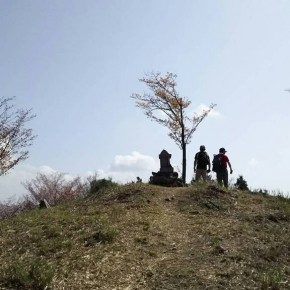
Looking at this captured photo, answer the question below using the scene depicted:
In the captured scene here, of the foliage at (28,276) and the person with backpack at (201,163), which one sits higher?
the person with backpack at (201,163)

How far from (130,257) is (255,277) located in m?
2.05

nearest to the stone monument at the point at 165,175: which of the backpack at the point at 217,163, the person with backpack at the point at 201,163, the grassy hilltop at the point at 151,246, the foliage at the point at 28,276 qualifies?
the person with backpack at the point at 201,163

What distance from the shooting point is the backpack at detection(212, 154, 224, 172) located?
14555mm

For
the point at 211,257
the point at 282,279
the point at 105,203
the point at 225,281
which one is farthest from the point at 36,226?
the point at 282,279

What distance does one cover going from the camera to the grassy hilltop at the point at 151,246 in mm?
5957

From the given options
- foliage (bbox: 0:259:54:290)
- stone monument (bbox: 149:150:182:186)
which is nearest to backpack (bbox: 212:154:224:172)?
stone monument (bbox: 149:150:182:186)

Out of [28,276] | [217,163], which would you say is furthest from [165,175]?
[28,276]

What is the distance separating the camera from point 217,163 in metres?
14.6

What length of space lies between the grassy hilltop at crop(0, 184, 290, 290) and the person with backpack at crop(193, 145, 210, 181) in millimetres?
3799

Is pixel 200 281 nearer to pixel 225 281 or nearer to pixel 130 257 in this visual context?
pixel 225 281

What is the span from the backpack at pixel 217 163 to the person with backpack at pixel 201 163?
501 millimetres

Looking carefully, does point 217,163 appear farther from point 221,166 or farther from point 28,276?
point 28,276

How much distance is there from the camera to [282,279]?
242 inches

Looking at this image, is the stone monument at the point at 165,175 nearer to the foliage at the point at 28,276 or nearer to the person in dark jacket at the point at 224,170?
the person in dark jacket at the point at 224,170
